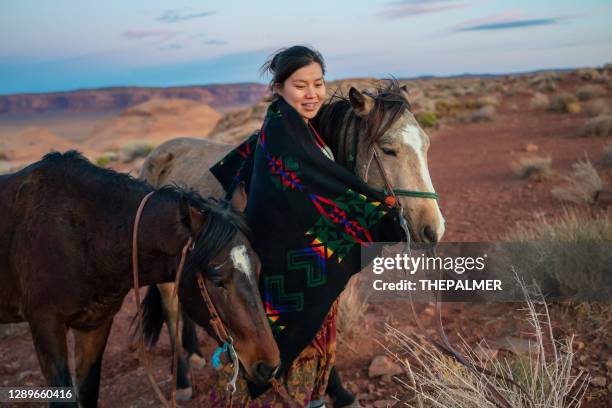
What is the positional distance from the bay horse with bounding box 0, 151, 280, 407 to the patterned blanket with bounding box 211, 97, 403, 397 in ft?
1.04

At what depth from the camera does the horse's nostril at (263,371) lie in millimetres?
2217

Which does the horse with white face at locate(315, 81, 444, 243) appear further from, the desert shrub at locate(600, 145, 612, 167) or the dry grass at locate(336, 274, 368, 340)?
the desert shrub at locate(600, 145, 612, 167)

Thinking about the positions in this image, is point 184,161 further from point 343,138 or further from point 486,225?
point 486,225

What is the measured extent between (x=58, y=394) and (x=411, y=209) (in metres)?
2.21

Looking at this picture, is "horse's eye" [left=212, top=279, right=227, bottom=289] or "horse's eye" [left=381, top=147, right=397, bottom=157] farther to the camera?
"horse's eye" [left=381, top=147, right=397, bottom=157]

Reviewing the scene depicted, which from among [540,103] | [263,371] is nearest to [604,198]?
[263,371]

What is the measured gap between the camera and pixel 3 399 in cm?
403

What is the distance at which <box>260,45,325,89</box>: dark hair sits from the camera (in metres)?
2.60

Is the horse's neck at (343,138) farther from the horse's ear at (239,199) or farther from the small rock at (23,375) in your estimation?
the small rock at (23,375)

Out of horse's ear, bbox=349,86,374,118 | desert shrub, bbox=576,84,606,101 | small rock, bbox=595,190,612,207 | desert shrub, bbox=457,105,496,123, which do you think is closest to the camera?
horse's ear, bbox=349,86,374,118

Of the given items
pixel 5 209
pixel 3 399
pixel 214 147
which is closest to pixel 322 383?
pixel 5 209

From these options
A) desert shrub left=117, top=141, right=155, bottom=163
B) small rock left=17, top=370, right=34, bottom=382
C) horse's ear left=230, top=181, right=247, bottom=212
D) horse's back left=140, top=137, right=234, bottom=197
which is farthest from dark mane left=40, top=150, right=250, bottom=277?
desert shrub left=117, top=141, right=155, bottom=163

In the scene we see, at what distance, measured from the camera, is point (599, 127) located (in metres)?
13.6

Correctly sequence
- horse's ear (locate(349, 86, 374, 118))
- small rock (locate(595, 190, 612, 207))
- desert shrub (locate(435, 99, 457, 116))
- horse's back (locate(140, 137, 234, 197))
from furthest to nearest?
1. desert shrub (locate(435, 99, 457, 116))
2. small rock (locate(595, 190, 612, 207))
3. horse's back (locate(140, 137, 234, 197))
4. horse's ear (locate(349, 86, 374, 118))
